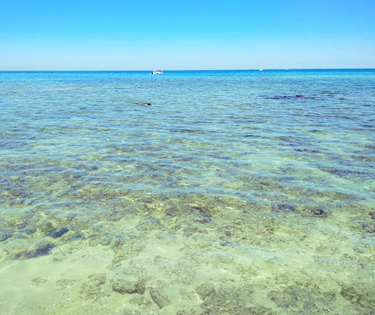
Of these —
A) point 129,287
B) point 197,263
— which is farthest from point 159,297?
point 197,263

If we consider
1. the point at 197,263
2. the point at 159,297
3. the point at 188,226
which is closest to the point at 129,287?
the point at 159,297

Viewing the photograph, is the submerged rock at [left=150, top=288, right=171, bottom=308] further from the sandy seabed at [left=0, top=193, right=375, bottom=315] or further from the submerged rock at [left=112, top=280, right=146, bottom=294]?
the submerged rock at [left=112, top=280, right=146, bottom=294]

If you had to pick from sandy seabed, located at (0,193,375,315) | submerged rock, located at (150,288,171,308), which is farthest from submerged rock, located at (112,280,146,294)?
submerged rock, located at (150,288,171,308)

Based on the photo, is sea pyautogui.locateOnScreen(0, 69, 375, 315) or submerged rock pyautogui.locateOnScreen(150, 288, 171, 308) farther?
sea pyautogui.locateOnScreen(0, 69, 375, 315)

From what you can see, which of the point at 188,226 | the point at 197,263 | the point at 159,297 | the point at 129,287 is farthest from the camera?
the point at 188,226

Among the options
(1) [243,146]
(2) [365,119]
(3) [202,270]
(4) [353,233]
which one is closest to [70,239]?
(3) [202,270]

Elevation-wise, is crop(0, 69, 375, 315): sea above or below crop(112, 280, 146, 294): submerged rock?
below

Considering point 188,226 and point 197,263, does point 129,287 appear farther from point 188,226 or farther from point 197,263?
point 188,226

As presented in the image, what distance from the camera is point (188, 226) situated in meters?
5.81

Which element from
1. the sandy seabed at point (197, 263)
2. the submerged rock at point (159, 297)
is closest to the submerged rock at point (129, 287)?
the sandy seabed at point (197, 263)

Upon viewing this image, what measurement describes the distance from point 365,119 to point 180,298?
16.2 metres

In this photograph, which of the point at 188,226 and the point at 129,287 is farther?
the point at 188,226

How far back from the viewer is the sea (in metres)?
3.99

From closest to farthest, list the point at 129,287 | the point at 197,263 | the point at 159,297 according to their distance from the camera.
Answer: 1. the point at 159,297
2. the point at 129,287
3. the point at 197,263
